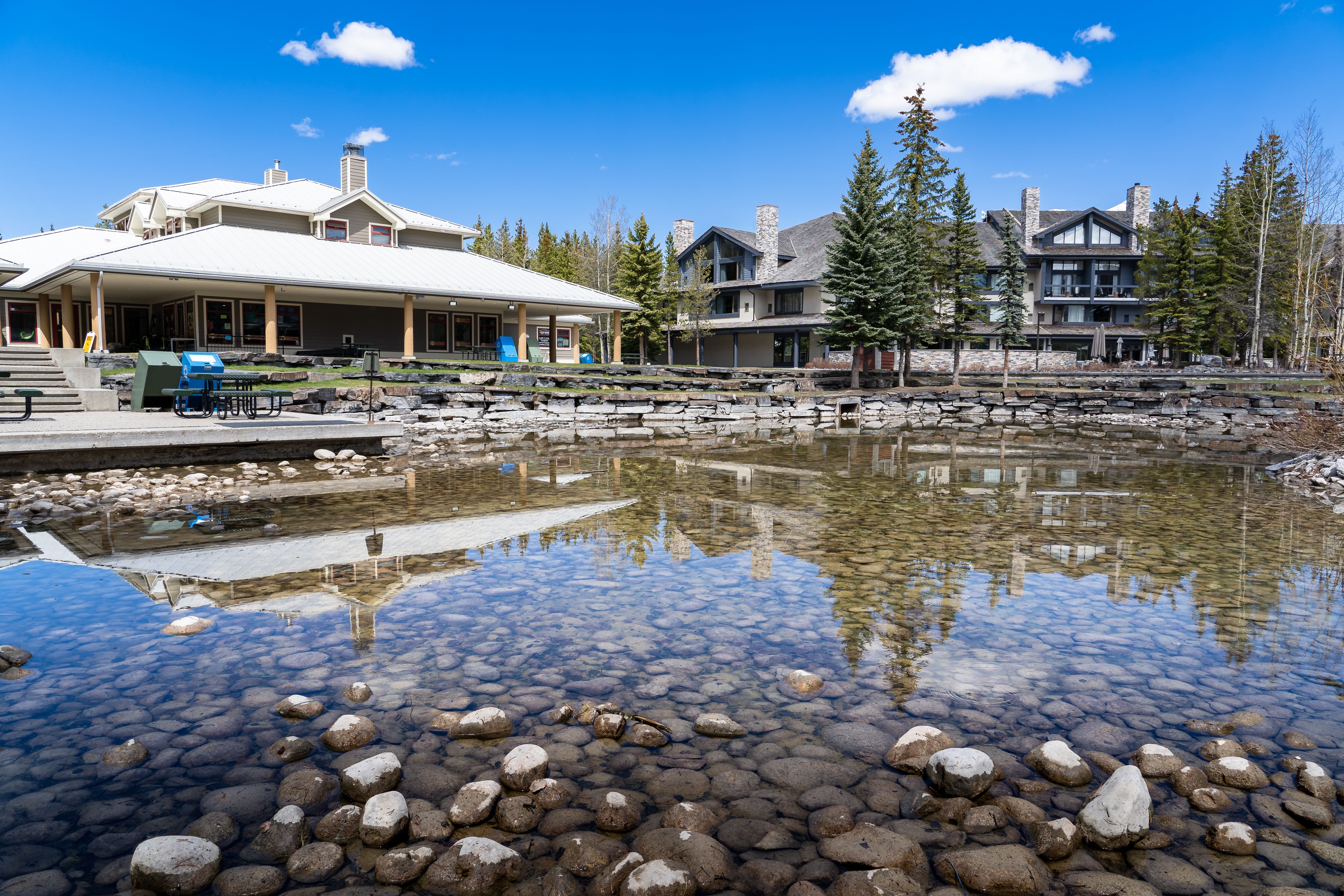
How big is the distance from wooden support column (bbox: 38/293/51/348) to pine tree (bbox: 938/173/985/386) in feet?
116

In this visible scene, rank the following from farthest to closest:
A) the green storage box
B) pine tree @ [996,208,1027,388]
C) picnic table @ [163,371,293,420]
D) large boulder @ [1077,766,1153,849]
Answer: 1. pine tree @ [996,208,1027,388]
2. the green storage box
3. picnic table @ [163,371,293,420]
4. large boulder @ [1077,766,1153,849]

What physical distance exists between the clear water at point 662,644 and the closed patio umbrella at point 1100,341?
4638 cm

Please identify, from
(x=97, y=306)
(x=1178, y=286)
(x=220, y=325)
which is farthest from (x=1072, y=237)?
(x=97, y=306)

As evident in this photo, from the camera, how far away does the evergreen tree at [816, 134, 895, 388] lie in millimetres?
31344

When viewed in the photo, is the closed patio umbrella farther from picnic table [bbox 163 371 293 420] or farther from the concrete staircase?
the concrete staircase

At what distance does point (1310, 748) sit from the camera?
3.40 m

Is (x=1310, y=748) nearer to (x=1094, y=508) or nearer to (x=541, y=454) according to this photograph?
(x=1094, y=508)

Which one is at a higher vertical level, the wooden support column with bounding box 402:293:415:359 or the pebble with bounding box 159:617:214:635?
the wooden support column with bounding box 402:293:415:359

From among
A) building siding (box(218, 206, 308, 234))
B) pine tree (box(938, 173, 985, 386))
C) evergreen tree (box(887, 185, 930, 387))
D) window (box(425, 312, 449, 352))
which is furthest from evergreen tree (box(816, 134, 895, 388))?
building siding (box(218, 206, 308, 234))

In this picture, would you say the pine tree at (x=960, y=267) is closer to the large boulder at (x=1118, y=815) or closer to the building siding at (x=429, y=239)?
the building siding at (x=429, y=239)

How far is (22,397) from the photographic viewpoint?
14773 mm

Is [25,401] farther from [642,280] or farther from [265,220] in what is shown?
[642,280]

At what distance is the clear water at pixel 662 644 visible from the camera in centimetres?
307

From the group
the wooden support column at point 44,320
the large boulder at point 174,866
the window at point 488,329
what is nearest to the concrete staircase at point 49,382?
the wooden support column at point 44,320
